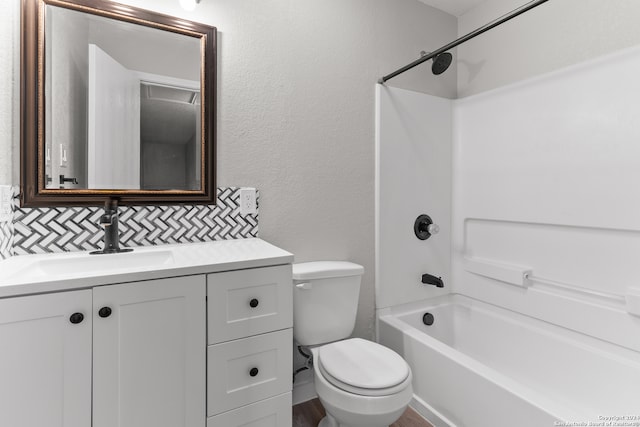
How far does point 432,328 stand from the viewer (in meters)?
2.18

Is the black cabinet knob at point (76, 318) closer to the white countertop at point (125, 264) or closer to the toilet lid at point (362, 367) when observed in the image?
the white countertop at point (125, 264)

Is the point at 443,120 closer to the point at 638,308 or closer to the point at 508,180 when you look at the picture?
the point at 508,180

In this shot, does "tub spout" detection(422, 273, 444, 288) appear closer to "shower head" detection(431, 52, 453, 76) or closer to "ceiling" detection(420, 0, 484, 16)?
"shower head" detection(431, 52, 453, 76)

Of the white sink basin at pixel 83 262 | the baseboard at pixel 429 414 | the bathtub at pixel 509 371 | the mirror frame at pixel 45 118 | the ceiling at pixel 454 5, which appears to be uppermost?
the ceiling at pixel 454 5

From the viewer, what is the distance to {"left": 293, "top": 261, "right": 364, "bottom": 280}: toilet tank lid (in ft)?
5.20

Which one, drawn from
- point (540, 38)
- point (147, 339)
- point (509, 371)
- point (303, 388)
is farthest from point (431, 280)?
point (147, 339)

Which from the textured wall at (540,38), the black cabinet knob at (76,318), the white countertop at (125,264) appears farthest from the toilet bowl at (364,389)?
the textured wall at (540,38)

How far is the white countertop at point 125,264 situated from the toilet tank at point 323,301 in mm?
332

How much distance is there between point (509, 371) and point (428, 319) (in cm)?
52

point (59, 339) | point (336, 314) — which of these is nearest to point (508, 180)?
point (336, 314)

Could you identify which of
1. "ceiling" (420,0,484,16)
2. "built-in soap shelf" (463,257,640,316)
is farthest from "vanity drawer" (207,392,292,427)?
"ceiling" (420,0,484,16)

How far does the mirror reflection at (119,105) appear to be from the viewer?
126 cm

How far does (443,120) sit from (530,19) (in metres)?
0.75

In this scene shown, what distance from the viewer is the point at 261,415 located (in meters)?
1.18
